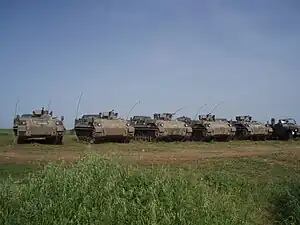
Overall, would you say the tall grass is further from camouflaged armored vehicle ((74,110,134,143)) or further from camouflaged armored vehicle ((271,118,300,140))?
camouflaged armored vehicle ((271,118,300,140))

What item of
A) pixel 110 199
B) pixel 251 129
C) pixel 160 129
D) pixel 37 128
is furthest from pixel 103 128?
pixel 110 199

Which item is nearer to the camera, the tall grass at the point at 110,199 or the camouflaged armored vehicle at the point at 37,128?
the tall grass at the point at 110,199

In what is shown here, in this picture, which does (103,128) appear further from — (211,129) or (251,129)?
(251,129)

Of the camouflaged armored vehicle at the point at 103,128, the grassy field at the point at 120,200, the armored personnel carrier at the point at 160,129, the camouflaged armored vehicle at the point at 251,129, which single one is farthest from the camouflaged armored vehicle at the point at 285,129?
the grassy field at the point at 120,200

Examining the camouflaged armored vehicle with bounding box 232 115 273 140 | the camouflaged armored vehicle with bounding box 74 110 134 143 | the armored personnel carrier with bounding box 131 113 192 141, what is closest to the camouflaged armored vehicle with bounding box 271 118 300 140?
the camouflaged armored vehicle with bounding box 232 115 273 140

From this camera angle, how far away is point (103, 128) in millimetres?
25078

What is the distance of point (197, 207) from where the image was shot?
279 inches

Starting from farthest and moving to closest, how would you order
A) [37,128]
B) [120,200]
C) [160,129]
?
[160,129] < [37,128] < [120,200]

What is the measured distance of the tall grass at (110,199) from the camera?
254 inches

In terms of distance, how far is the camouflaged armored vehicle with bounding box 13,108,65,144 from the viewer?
907 inches

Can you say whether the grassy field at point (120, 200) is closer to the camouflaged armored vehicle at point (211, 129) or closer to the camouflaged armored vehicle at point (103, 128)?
the camouflaged armored vehicle at point (103, 128)

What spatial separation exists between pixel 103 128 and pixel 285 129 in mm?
16339

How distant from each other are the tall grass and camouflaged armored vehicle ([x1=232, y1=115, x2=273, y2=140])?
24701 mm

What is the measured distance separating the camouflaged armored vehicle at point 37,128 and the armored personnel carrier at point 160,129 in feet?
19.0
